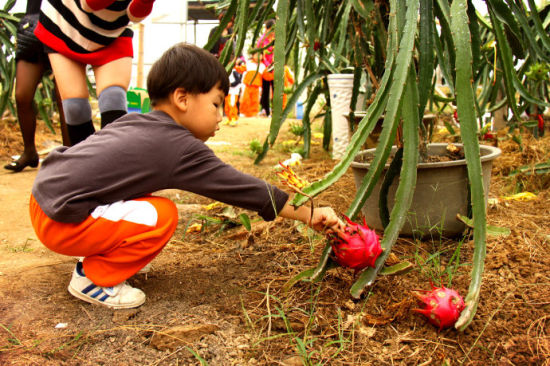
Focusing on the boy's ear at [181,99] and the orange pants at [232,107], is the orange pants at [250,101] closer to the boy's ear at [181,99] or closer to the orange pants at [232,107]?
the orange pants at [232,107]

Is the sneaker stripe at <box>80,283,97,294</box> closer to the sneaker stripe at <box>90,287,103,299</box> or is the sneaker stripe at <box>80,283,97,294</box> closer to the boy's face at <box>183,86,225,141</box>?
the sneaker stripe at <box>90,287,103,299</box>

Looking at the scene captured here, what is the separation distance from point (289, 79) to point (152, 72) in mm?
6455

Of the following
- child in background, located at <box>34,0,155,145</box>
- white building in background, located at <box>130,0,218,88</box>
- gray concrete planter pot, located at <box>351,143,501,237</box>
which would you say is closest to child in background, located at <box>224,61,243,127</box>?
white building in background, located at <box>130,0,218,88</box>

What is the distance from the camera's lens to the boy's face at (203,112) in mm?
1498

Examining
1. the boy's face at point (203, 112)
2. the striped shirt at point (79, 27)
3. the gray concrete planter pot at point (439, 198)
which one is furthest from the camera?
the striped shirt at point (79, 27)

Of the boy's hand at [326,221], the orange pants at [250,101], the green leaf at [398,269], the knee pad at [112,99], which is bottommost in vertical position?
the orange pants at [250,101]

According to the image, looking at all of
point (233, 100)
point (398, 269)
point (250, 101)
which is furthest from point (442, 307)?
point (250, 101)

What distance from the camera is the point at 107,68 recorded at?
7.15ft

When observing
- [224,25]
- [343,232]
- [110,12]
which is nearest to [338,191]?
[224,25]

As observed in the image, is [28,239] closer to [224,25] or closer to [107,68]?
[107,68]

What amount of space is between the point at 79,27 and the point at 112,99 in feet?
1.11

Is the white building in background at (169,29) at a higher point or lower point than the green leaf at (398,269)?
higher

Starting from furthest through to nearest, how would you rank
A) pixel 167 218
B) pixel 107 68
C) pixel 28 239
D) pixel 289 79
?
pixel 289 79, pixel 107 68, pixel 28 239, pixel 167 218

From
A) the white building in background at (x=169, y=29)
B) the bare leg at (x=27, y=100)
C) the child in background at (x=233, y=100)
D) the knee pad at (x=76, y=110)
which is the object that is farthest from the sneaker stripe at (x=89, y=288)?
the white building in background at (x=169, y=29)
